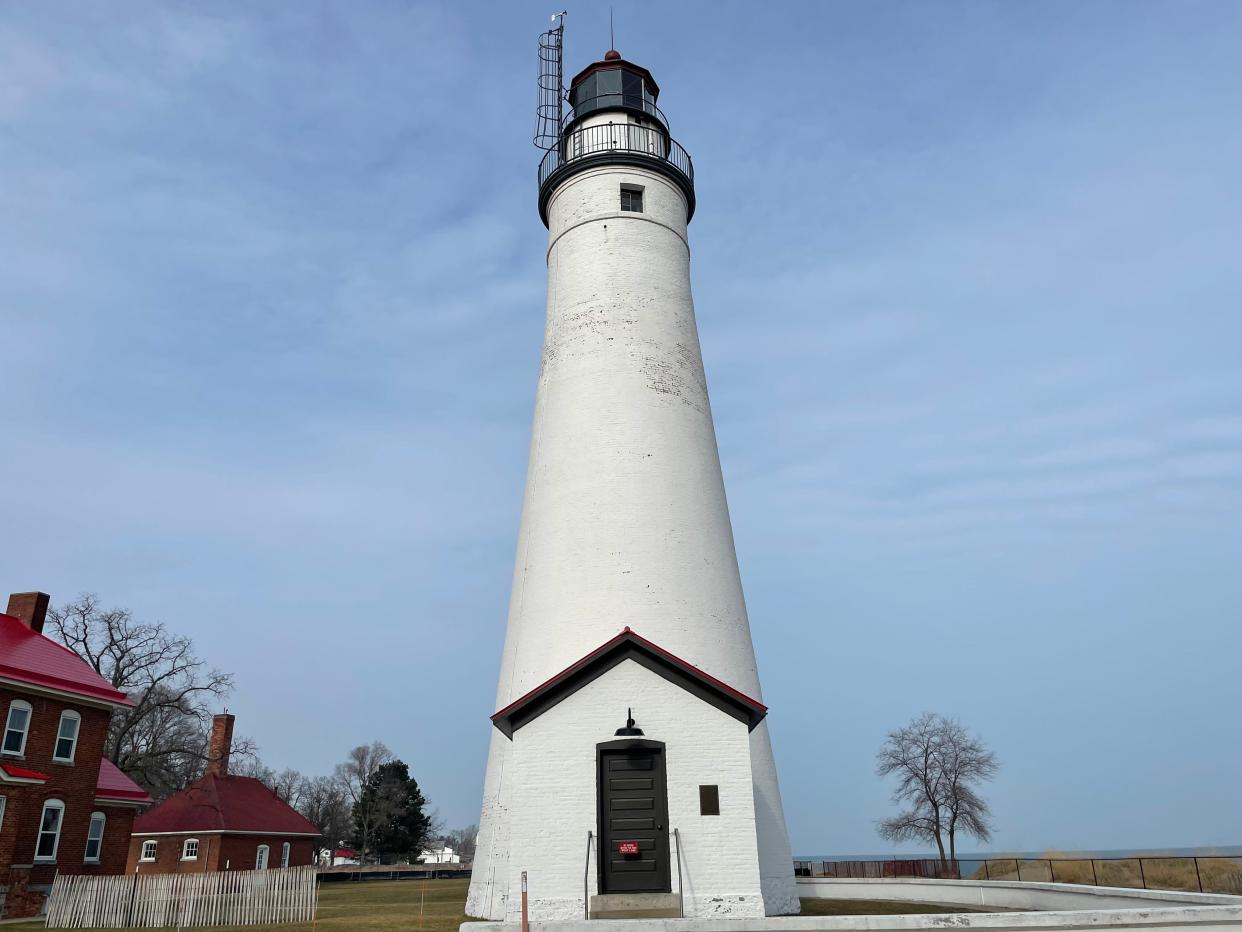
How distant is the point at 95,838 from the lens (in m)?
26.5

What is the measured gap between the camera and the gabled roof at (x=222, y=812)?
114ft

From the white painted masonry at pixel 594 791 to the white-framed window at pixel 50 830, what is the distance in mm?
17076

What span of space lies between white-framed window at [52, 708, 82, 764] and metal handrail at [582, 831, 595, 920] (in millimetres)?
18560

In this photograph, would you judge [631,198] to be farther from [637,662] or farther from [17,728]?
[17,728]

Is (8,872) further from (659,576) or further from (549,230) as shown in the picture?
(549,230)

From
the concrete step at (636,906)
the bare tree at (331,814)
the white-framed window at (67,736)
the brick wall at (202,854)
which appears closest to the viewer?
the concrete step at (636,906)

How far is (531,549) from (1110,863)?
15.7 metres

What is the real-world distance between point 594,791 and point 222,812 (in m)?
27.6

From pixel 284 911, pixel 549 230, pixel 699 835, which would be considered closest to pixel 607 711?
pixel 699 835

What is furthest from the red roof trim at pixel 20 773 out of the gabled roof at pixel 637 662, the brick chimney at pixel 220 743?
the brick chimney at pixel 220 743

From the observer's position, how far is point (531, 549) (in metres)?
19.0

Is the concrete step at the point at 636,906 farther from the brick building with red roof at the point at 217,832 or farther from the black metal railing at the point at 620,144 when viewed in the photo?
the brick building with red roof at the point at 217,832

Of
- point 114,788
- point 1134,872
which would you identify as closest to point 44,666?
point 114,788

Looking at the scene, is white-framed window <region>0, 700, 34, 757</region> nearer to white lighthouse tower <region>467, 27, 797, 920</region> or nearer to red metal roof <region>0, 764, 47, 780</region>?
red metal roof <region>0, 764, 47, 780</region>
